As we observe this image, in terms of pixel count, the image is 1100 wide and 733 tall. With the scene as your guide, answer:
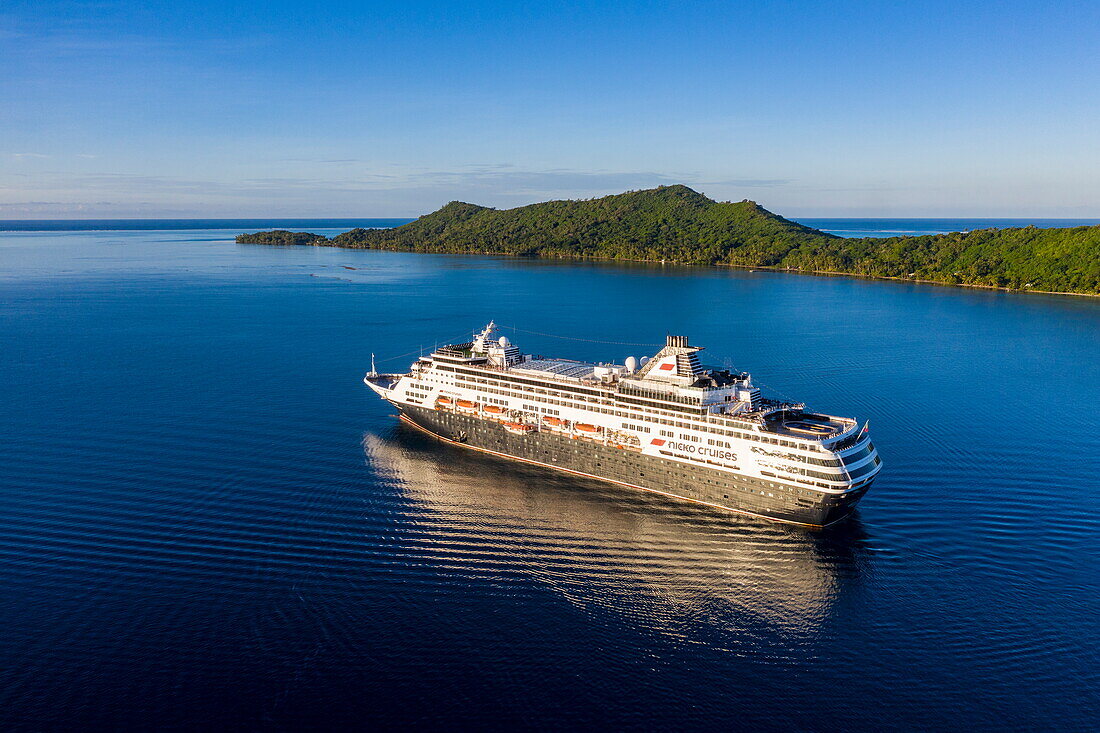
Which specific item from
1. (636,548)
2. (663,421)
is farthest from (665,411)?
(636,548)

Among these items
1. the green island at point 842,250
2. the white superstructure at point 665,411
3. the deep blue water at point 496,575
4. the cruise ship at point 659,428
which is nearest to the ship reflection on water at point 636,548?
the deep blue water at point 496,575

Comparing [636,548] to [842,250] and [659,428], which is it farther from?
[842,250]

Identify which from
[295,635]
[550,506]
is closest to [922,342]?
[550,506]

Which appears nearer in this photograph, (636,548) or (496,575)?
(496,575)

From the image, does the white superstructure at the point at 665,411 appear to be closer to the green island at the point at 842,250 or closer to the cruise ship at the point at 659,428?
the cruise ship at the point at 659,428

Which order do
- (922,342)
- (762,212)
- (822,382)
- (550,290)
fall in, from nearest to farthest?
(822,382)
(922,342)
(550,290)
(762,212)

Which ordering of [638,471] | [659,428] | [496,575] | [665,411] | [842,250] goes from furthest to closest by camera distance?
[842,250], [638,471], [659,428], [665,411], [496,575]

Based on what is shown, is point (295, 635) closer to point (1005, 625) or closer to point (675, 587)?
point (675, 587)
